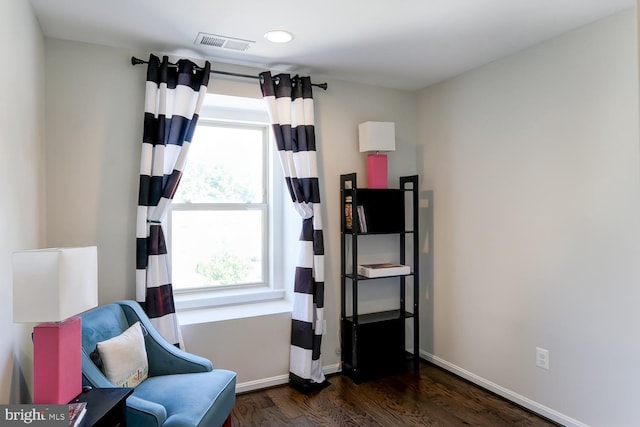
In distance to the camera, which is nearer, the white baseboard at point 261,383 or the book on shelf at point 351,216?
the white baseboard at point 261,383

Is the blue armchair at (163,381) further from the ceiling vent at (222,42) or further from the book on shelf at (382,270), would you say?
the ceiling vent at (222,42)

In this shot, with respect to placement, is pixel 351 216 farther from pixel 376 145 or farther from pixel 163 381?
pixel 163 381

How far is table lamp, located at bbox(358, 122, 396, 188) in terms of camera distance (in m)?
3.31

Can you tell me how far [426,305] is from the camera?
3.72 m

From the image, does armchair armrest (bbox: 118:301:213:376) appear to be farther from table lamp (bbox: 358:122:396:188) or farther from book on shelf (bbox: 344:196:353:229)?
table lamp (bbox: 358:122:396:188)

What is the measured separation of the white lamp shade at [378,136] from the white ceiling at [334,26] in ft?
1.55

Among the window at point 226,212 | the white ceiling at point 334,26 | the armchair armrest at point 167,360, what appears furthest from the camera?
the window at point 226,212

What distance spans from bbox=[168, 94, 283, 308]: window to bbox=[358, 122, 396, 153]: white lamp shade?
83 centimetres

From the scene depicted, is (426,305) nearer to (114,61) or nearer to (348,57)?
(348,57)

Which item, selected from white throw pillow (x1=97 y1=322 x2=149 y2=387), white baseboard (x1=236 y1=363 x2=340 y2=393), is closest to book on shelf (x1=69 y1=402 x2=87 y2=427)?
white throw pillow (x1=97 y1=322 x2=149 y2=387)

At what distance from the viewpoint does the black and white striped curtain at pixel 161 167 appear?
2654 millimetres

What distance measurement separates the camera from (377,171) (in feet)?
11.1

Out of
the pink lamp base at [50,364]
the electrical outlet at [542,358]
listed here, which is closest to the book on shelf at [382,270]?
the electrical outlet at [542,358]

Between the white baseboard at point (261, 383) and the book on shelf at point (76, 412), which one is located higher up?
the book on shelf at point (76, 412)
